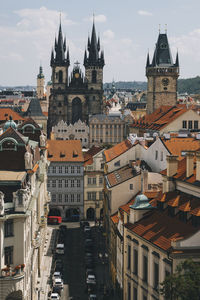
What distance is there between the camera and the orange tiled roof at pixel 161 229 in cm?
3838

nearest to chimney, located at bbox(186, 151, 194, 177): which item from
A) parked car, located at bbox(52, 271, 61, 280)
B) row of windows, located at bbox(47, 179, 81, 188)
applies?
parked car, located at bbox(52, 271, 61, 280)

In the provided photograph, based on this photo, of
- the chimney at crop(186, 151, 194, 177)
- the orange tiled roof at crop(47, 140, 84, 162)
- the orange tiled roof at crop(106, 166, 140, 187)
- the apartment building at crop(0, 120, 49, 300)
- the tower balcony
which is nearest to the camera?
the apartment building at crop(0, 120, 49, 300)

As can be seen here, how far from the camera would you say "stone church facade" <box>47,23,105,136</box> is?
6860 inches

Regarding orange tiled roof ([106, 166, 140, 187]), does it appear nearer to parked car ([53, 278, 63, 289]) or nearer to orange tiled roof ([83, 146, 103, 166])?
parked car ([53, 278, 63, 289])

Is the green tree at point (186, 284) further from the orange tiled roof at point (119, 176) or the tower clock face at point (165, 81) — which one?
the tower clock face at point (165, 81)

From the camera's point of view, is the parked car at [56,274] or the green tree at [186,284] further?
the parked car at [56,274]

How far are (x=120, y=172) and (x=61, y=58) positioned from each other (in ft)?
383

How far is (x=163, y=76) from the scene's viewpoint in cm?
14275

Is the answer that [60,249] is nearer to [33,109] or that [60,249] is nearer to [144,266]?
[144,266]

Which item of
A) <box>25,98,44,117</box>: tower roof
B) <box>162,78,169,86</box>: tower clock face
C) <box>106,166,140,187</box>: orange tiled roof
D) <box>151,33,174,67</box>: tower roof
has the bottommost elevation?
<box>106,166,140,187</box>: orange tiled roof

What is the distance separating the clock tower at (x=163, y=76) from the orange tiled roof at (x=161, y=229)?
9984cm

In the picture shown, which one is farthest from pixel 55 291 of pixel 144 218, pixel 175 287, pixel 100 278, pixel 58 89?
pixel 58 89

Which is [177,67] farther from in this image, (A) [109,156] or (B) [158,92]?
(A) [109,156]

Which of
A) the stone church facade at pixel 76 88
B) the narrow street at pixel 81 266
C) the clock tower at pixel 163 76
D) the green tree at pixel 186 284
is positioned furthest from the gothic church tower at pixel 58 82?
the green tree at pixel 186 284
